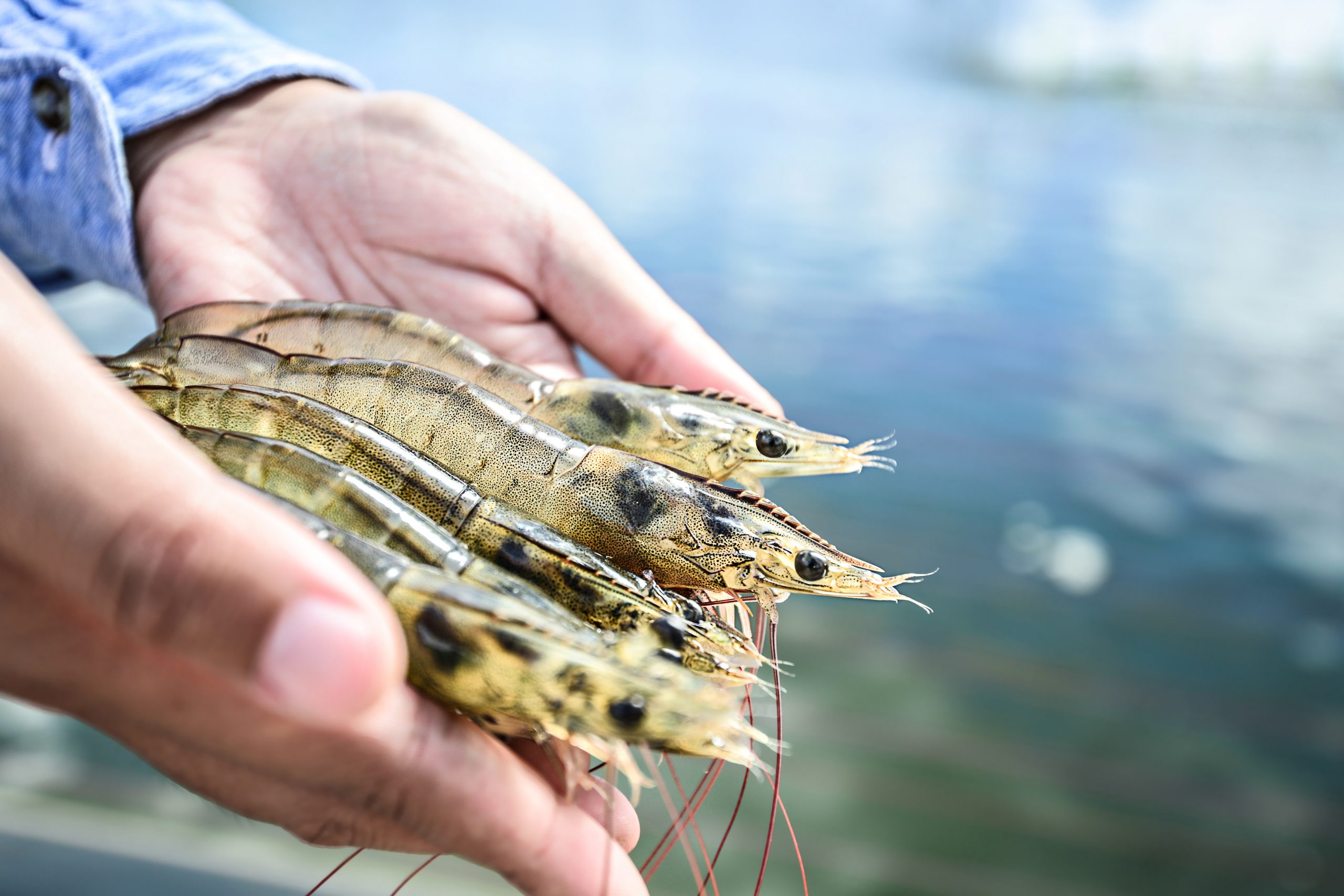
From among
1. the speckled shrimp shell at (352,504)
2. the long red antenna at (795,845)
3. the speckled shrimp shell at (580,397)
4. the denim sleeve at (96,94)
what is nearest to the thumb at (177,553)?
the speckled shrimp shell at (352,504)

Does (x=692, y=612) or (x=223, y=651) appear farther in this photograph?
(x=692, y=612)

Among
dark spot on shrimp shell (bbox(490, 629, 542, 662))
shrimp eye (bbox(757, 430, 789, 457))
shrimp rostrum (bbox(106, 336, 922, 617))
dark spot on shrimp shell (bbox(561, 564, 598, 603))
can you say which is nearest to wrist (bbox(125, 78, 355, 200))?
shrimp rostrum (bbox(106, 336, 922, 617))

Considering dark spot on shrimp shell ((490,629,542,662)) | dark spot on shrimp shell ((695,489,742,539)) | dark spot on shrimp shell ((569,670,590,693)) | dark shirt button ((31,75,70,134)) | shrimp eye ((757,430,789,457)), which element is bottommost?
shrimp eye ((757,430,789,457))

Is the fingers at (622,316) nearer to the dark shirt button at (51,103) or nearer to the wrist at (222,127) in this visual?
the wrist at (222,127)

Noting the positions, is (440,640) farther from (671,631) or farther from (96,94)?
(96,94)

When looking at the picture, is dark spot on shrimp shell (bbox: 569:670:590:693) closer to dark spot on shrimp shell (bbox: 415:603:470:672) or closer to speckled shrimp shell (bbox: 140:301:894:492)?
dark spot on shrimp shell (bbox: 415:603:470:672)

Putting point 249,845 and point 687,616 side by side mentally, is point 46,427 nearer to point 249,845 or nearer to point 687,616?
point 687,616

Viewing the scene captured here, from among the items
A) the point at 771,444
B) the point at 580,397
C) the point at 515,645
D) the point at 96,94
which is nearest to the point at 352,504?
the point at 515,645
